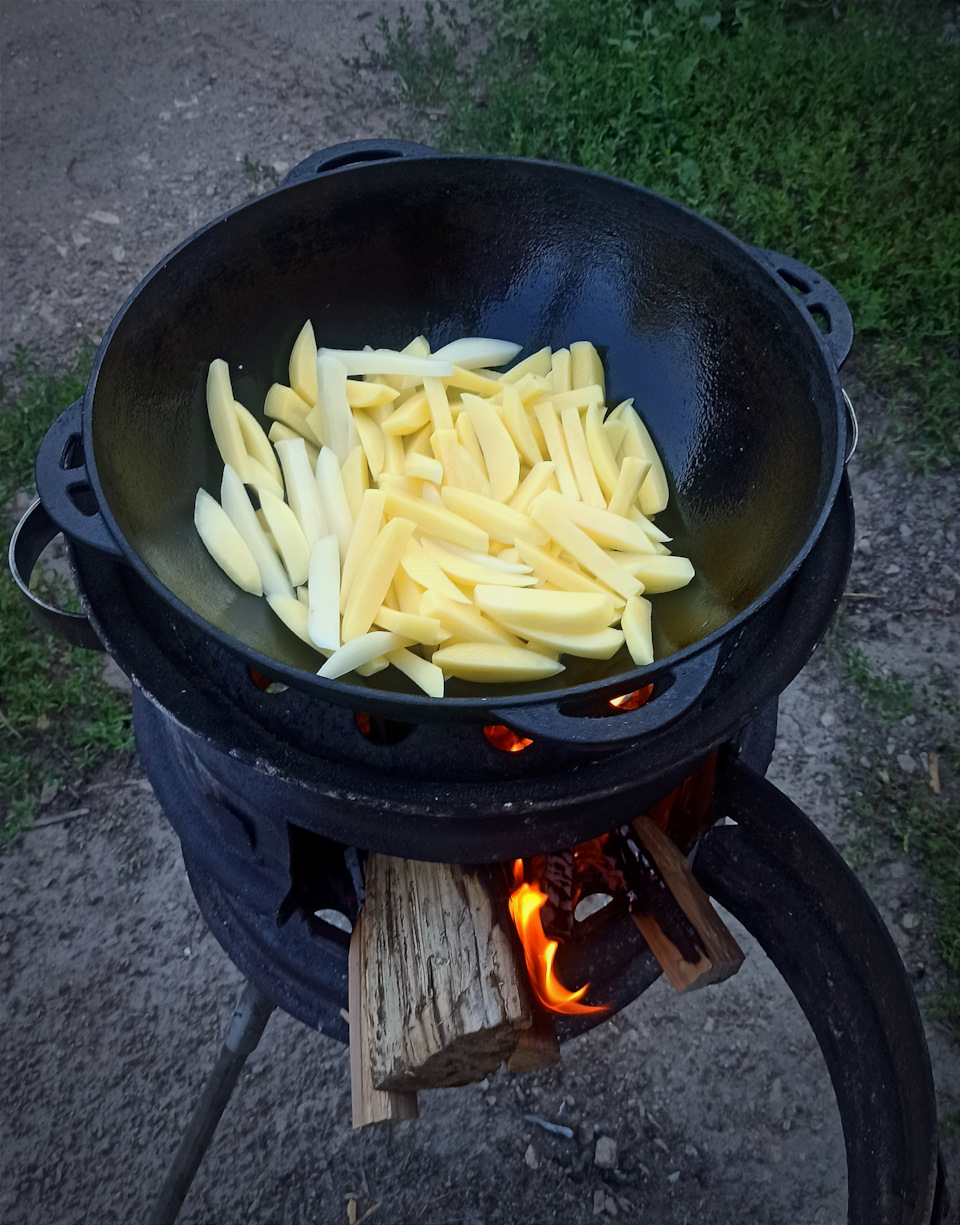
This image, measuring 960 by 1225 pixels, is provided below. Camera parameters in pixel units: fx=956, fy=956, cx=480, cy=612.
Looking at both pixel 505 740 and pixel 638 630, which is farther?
pixel 638 630

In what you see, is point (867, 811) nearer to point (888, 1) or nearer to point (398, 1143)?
point (398, 1143)

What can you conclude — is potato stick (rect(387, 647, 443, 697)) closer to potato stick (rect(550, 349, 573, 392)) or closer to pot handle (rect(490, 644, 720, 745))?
pot handle (rect(490, 644, 720, 745))

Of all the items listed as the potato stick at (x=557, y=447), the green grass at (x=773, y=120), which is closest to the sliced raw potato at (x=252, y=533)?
the potato stick at (x=557, y=447)

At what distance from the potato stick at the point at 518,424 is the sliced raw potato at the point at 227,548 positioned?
58 centimetres

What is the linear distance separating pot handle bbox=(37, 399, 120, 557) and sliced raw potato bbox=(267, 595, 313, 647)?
1.08 feet

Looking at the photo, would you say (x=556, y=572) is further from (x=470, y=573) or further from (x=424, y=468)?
(x=424, y=468)

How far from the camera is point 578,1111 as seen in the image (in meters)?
2.36

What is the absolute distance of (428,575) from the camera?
167 centimetres

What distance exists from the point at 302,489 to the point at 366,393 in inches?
9.6

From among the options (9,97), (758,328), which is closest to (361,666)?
(758,328)

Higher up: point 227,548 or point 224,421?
point 224,421

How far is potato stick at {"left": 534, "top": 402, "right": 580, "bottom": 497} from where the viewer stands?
1.87 meters

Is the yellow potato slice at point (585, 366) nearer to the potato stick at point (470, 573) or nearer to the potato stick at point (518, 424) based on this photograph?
the potato stick at point (518, 424)

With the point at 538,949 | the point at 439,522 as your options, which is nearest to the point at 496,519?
the point at 439,522
